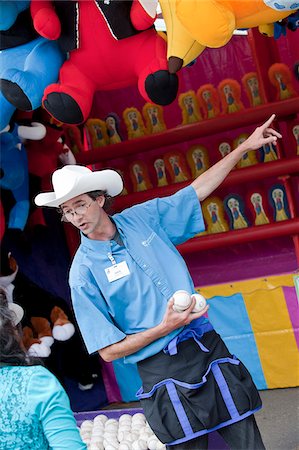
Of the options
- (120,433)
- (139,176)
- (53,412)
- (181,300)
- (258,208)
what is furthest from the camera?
(139,176)

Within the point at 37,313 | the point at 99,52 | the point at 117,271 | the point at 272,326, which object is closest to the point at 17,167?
the point at 37,313

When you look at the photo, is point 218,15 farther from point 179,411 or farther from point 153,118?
point 153,118

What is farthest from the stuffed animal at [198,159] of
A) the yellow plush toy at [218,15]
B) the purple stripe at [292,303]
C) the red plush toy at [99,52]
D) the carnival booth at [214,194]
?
the yellow plush toy at [218,15]

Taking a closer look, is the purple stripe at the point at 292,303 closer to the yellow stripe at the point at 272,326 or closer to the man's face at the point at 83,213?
the yellow stripe at the point at 272,326

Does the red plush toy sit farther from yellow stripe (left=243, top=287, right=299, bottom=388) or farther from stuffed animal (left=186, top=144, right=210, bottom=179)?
yellow stripe (left=243, top=287, right=299, bottom=388)

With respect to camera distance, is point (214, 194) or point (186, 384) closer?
point (186, 384)

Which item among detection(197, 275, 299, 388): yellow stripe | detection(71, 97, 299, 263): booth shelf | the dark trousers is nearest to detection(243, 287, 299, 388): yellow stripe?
detection(197, 275, 299, 388): yellow stripe

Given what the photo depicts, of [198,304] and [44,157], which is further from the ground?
[44,157]

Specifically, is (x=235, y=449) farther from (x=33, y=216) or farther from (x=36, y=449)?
(x=33, y=216)

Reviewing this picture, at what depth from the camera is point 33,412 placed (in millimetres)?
1568

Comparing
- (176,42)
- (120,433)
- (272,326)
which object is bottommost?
(120,433)

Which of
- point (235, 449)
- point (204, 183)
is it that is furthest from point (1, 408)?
point (204, 183)

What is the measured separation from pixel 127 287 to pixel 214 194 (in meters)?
2.00

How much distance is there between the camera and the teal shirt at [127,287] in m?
2.19
